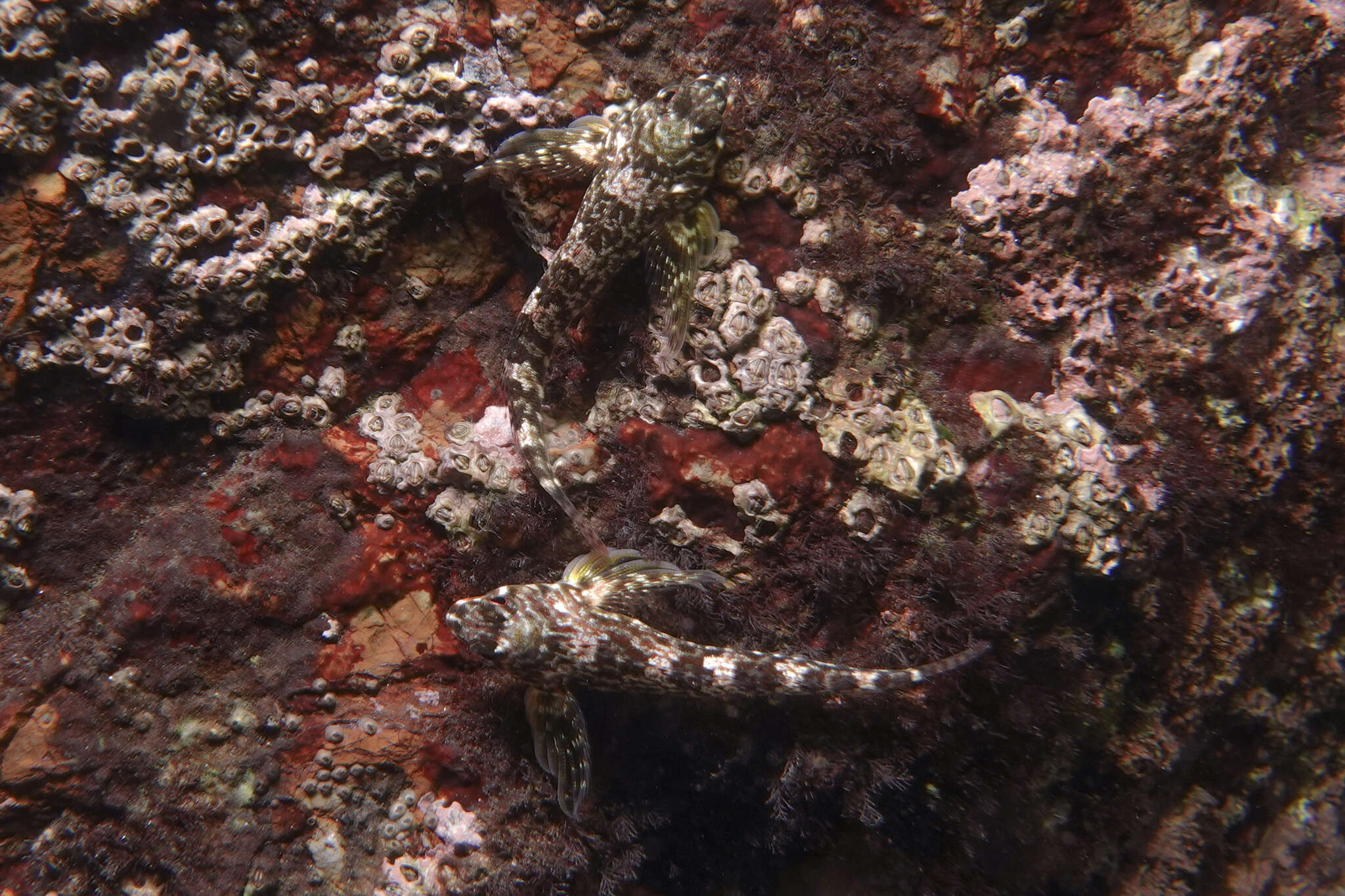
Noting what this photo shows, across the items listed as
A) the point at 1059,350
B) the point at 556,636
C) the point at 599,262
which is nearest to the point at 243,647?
the point at 556,636

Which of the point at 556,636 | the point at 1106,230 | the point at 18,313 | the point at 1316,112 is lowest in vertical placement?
the point at 556,636

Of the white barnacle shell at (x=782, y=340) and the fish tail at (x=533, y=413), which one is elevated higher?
the white barnacle shell at (x=782, y=340)

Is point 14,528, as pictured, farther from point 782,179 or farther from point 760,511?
point 782,179

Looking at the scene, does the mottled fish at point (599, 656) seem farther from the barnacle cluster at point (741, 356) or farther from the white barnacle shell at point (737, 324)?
the white barnacle shell at point (737, 324)

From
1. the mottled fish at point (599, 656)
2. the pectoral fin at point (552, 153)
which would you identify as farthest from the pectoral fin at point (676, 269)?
the mottled fish at point (599, 656)

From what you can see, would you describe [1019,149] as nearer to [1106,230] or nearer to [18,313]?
[1106,230]

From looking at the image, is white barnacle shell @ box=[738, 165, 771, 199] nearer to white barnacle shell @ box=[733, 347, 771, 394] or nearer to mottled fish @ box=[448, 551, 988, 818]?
white barnacle shell @ box=[733, 347, 771, 394]
